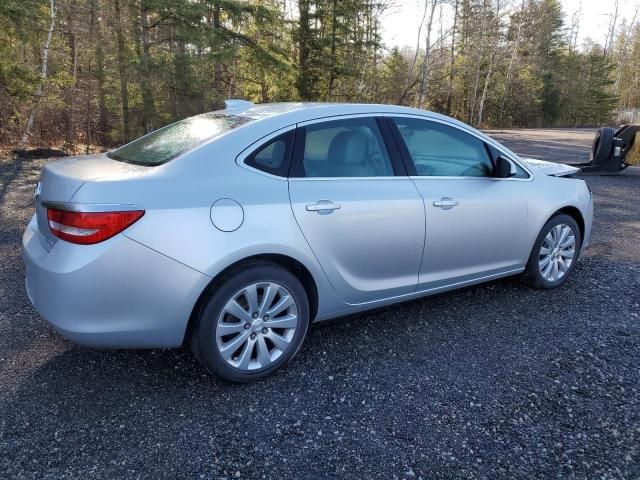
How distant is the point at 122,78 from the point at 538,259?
567 inches

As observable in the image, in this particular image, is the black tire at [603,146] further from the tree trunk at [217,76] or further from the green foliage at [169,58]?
the tree trunk at [217,76]

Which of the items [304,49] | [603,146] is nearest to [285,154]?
[603,146]

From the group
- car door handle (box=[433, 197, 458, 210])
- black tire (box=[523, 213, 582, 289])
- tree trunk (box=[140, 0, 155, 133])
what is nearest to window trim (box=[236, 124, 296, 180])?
car door handle (box=[433, 197, 458, 210])

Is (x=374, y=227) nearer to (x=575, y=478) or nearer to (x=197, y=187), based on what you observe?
(x=197, y=187)

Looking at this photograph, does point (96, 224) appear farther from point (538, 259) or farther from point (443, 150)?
point (538, 259)

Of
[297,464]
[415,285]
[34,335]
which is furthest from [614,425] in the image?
[34,335]

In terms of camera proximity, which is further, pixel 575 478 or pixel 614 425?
pixel 614 425

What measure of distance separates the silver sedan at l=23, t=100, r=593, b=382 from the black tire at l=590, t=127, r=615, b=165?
8167 mm

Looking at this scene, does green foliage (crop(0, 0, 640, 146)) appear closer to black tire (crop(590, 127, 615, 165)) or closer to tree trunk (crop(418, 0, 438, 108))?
tree trunk (crop(418, 0, 438, 108))

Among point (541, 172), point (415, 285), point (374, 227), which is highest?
point (541, 172)

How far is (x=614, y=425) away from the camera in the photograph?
242 cm

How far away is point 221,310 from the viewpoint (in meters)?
2.54

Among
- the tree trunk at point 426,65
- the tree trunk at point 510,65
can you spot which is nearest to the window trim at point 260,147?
the tree trunk at point 426,65

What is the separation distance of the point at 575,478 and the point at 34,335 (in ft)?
11.1
